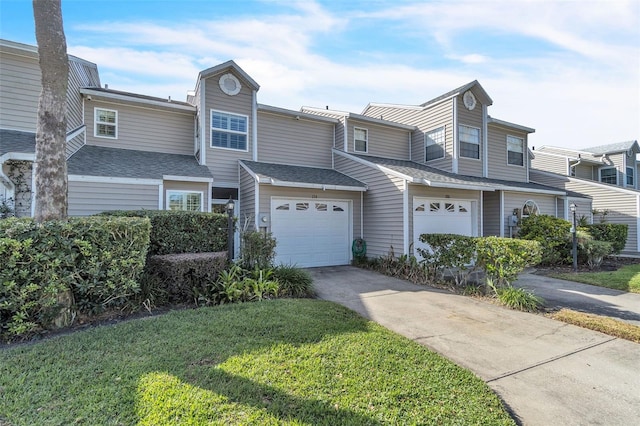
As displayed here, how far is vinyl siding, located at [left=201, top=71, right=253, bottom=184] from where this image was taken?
35.0 feet

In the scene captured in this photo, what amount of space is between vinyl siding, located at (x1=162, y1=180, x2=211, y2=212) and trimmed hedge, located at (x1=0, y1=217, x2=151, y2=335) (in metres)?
4.49

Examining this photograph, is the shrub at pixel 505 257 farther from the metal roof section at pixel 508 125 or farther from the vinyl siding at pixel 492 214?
the metal roof section at pixel 508 125

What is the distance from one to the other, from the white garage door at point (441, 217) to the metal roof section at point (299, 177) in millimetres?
2083

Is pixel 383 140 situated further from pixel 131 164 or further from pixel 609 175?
pixel 609 175

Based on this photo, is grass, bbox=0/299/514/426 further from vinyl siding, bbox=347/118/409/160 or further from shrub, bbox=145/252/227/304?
vinyl siding, bbox=347/118/409/160

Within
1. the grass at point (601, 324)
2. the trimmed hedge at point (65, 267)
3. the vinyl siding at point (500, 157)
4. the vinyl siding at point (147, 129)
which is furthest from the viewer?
the vinyl siding at point (500, 157)

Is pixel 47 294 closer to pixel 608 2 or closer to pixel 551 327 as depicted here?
pixel 551 327

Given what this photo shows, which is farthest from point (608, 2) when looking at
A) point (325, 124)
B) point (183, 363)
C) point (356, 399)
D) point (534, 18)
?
point (183, 363)

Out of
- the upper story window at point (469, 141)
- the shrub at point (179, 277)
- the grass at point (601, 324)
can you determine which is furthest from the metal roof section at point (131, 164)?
the upper story window at point (469, 141)

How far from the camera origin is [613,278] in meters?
8.60

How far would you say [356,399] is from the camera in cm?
278

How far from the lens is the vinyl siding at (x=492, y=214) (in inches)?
493

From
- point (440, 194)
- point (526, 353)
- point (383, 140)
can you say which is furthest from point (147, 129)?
point (526, 353)

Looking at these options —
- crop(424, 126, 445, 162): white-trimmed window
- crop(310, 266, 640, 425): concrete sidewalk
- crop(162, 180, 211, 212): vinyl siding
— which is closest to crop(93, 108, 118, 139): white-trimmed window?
crop(162, 180, 211, 212): vinyl siding
